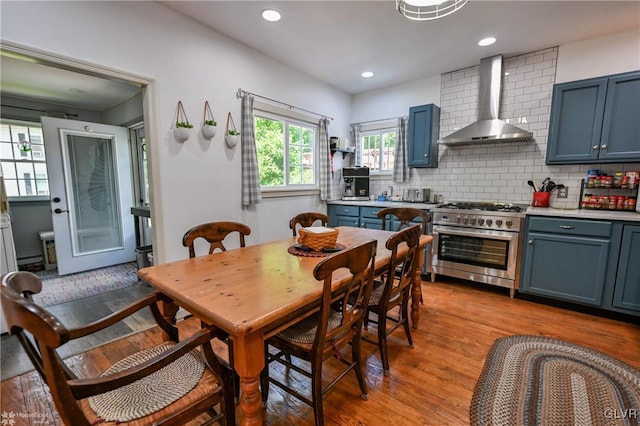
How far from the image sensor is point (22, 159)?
13.7 feet

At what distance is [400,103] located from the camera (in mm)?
4184

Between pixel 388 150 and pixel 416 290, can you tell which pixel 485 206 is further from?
pixel 416 290

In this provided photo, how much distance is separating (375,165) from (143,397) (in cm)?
410

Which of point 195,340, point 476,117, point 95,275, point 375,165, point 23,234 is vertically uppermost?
point 476,117

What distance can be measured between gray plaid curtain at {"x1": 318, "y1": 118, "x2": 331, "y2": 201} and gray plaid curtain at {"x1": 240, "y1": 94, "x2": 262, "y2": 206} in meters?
1.28

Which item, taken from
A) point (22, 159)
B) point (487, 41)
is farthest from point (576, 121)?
point (22, 159)

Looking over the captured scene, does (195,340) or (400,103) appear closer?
(195,340)

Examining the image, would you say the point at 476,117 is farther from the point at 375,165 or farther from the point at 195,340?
the point at 195,340

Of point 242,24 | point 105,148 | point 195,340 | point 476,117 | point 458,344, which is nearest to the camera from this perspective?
point 195,340

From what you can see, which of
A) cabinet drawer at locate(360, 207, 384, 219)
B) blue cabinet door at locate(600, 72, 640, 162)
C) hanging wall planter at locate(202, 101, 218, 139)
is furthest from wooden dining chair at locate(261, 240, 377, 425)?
blue cabinet door at locate(600, 72, 640, 162)

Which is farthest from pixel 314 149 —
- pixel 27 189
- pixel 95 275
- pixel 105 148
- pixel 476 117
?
pixel 27 189

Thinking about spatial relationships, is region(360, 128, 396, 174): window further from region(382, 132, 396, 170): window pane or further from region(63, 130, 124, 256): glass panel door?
region(63, 130, 124, 256): glass panel door

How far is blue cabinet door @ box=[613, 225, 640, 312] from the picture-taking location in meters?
2.38

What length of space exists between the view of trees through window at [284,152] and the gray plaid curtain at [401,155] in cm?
121
